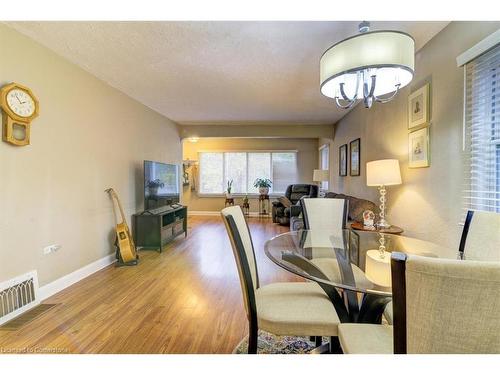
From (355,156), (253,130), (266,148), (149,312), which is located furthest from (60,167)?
(266,148)

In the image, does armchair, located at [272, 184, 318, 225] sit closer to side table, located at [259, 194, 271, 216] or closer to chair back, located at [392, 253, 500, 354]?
side table, located at [259, 194, 271, 216]

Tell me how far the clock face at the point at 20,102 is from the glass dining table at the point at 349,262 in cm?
228

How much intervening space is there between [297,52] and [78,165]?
262cm

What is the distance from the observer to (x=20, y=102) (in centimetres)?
209

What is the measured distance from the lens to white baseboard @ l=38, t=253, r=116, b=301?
2.40 metres

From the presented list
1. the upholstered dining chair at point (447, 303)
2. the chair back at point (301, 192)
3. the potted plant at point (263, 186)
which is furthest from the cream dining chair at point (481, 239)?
the potted plant at point (263, 186)

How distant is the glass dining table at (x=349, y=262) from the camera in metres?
1.31

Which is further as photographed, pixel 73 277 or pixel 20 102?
pixel 73 277

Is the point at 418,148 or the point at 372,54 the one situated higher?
the point at 372,54

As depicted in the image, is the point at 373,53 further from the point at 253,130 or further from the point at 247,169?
the point at 247,169

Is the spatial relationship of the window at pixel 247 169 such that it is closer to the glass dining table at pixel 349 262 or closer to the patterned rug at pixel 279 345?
the glass dining table at pixel 349 262

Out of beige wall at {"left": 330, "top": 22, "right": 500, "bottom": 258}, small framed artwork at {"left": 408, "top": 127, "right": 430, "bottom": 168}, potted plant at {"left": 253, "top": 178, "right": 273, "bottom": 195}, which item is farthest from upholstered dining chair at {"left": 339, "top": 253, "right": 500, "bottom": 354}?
potted plant at {"left": 253, "top": 178, "right": 273, "bottom": 195}

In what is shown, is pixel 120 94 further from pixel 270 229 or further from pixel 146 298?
pixel 270 229

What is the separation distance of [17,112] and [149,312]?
1.97 m
